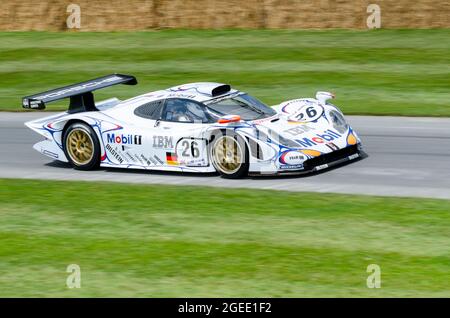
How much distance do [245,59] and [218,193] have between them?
1251 centimetres

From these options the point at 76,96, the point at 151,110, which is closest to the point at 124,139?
the point at 151,110

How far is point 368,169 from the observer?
1627 cm

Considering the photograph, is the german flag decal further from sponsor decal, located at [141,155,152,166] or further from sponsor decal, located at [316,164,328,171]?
sponsor decal, located at [316,164,328,171]

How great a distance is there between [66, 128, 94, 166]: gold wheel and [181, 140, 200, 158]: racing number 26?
181 centimetres

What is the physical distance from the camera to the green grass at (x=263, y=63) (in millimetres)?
22906

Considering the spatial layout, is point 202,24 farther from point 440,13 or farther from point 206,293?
point 206,293

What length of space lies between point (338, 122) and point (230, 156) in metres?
2.04

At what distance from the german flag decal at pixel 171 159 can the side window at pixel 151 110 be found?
2.27ft

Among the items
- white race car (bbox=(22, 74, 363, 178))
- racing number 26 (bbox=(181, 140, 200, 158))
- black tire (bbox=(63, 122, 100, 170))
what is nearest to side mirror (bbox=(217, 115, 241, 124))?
white race car (bbox=(22, 74, 363, 178))

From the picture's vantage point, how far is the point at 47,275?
11008mm

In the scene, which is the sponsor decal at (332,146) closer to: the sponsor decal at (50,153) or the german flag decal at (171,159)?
the german flag decal at (171,159)

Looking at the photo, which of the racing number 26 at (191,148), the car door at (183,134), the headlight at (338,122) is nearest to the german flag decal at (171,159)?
the car door at (183,134)

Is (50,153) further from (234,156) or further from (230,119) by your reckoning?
(230,119)

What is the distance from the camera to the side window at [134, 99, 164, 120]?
16734mm
